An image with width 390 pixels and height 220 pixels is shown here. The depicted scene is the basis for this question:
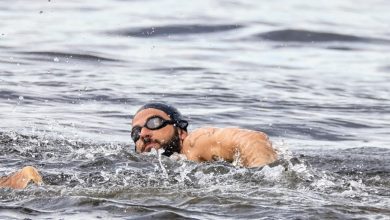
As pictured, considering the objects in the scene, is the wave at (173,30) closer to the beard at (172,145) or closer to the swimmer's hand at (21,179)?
the beard at (172,145)

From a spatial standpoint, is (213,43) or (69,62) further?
(213,43)

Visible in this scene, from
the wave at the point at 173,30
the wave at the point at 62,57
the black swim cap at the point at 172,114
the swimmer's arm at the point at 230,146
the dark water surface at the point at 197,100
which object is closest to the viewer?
the dark water surface at the point at 197,100

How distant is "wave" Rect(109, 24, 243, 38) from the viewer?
23578 millimetres

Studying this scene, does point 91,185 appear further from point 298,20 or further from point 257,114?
point 298,20

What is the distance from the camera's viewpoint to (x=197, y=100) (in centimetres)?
1688

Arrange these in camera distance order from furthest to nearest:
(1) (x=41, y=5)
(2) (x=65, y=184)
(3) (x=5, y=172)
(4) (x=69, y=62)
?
(1) (x=41, y=5) → (4) (x=69, y=62) → (3) (x=5, y=172) → (2) (x=65, y=184)

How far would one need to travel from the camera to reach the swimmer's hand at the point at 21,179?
979cm

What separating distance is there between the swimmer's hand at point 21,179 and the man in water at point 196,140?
1.54 metres

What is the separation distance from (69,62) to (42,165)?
27.1ft

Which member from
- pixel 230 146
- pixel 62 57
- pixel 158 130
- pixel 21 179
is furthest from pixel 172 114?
pixel 62 57

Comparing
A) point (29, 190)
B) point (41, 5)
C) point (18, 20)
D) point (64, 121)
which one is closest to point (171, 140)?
point (29, 190)

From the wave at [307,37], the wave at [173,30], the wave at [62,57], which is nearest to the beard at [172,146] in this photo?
the wave at [62,57]

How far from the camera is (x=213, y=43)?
22891 mm

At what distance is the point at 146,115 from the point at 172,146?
1.15 ft
